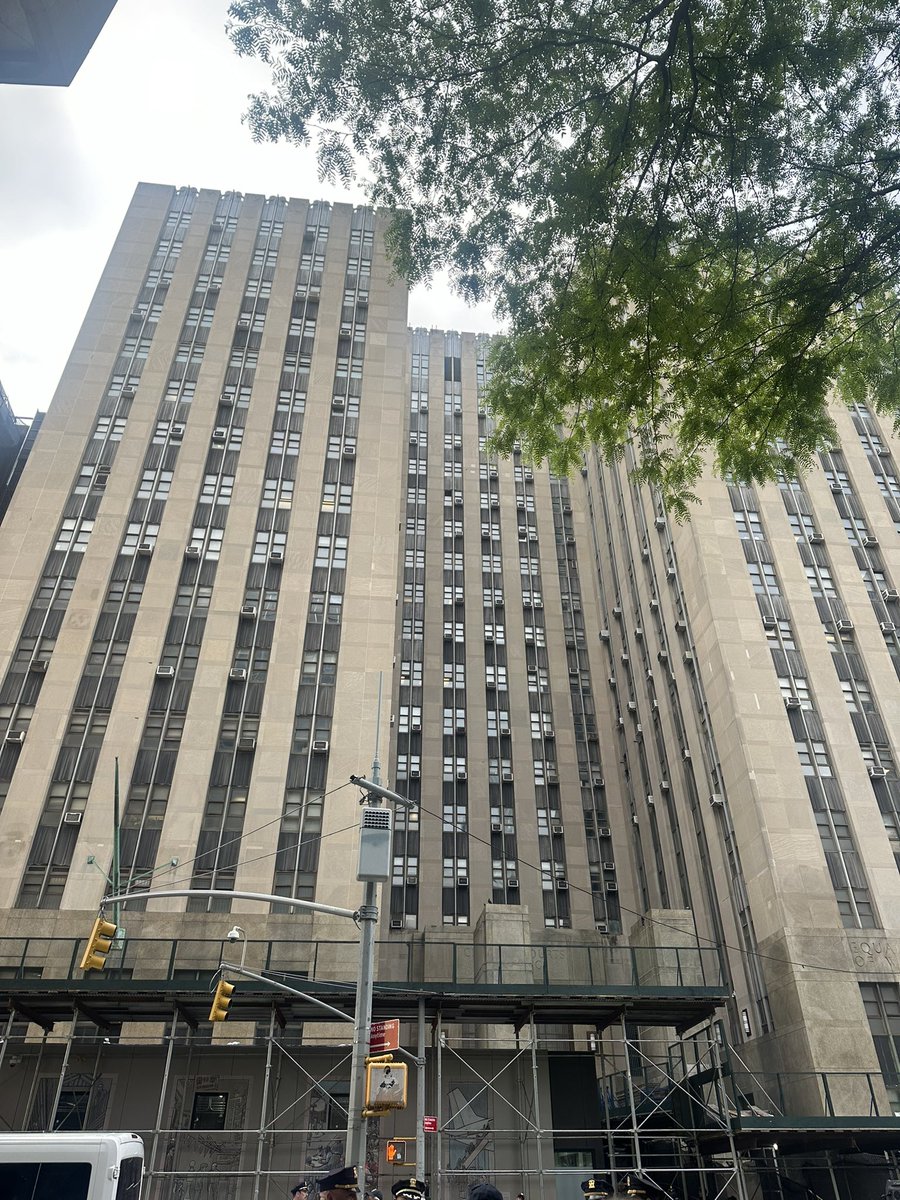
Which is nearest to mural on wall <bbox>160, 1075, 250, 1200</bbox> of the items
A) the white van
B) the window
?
the window

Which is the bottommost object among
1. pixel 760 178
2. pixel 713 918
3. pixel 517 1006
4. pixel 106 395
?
pixel 517 1006

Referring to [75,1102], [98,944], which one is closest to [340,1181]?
[98,944]

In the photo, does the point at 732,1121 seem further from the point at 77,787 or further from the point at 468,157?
the point at 77,787

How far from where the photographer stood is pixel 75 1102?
24.0m

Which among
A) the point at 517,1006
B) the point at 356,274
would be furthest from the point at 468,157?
the point at 356,274

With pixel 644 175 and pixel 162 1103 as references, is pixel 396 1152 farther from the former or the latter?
pixel 644 175

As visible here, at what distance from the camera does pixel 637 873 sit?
5378cm

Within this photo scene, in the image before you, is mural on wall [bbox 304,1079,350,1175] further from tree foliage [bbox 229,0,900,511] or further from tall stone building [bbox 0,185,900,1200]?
tree foliage [bbox 229,0,900,511]

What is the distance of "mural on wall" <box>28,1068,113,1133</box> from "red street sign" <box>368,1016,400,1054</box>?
13846 millimetres

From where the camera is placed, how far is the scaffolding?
2233 centimetres

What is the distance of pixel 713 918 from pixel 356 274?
46.1 m

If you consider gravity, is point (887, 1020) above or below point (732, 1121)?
above

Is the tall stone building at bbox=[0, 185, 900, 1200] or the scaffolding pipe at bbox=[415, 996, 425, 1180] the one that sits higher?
the tall stone building at bbox=[0, 185, 900, 1200]

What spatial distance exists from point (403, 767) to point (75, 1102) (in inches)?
1351
